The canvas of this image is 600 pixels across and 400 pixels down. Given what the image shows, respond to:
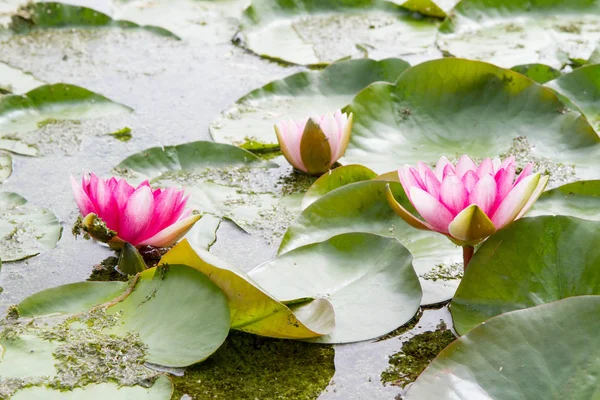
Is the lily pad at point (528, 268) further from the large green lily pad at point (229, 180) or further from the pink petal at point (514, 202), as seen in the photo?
the large green lily pad at point (229, 180)

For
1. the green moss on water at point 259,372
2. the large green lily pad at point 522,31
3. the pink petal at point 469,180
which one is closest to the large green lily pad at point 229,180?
the green moss on water at point 259,372

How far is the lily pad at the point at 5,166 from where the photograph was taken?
2162 millimetres

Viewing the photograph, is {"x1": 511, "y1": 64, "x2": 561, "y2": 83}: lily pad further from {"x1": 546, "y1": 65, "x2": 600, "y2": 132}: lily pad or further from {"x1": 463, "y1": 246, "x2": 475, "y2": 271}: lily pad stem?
{"x1": 463, "y1": 246, "x2": 475, "y2": 271}: lily pad stem

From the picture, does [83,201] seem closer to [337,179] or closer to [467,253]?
[337,179]

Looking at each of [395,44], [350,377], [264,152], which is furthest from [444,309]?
[395,44]

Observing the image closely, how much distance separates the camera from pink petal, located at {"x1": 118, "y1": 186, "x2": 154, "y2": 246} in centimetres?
165

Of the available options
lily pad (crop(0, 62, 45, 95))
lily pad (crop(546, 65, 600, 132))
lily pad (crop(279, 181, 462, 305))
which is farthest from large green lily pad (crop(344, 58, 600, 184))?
lily pad (crop(0, 62, 45, 95))

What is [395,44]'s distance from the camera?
3014mm

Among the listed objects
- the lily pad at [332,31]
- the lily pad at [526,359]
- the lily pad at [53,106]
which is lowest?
the lily pad at [53,106]

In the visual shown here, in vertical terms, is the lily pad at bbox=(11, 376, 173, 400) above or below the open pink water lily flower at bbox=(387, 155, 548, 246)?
below

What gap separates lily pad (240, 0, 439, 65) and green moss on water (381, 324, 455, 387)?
1.57 metres

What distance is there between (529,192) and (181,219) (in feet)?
2.46

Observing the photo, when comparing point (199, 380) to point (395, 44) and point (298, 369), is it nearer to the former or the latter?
point (298, 369)

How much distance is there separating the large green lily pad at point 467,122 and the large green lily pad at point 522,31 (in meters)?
0.53
